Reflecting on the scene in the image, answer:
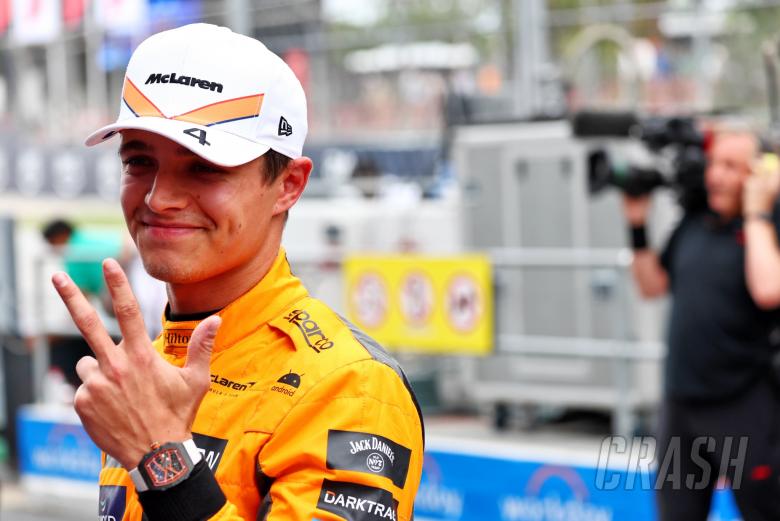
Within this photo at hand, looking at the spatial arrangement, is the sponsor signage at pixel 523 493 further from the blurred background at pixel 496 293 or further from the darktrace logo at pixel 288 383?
the darktrace logo at pixel 288 383

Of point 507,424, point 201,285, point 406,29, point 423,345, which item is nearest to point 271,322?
point 201,285

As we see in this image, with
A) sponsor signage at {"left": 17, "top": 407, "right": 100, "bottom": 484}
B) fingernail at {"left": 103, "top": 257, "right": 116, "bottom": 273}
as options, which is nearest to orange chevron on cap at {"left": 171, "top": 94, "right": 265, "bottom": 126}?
fingernail at {"left": 103, "top": 257, "right": 116, "bottom": 273}

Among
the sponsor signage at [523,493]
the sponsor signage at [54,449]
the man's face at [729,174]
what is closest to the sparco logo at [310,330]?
the man's face at [729,174]

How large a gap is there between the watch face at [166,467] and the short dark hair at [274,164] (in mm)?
472

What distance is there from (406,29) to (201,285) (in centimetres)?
1796

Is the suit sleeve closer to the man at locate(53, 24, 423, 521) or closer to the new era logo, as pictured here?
the man at locate(53, 24, 423, 521)

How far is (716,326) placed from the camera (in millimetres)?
5145

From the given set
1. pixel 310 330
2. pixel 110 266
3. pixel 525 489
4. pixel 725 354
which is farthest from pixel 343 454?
pixel 525 489

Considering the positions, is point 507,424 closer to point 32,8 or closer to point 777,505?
point 777,505

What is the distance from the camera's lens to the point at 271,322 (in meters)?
2.08

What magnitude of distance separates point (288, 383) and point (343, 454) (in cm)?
14

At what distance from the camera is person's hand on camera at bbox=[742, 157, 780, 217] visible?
519 centimetres

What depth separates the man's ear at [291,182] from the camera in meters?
2.09

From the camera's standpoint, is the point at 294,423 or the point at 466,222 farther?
the point at 466,222
